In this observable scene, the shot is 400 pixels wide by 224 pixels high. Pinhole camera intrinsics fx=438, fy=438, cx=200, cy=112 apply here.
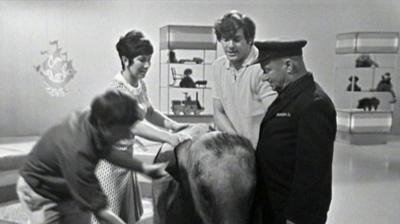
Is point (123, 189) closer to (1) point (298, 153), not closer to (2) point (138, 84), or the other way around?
(2) point (138, 84)

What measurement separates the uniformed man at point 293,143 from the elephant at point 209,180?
0.29ft

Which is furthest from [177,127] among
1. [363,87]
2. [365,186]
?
[363,87]

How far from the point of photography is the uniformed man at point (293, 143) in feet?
3.25

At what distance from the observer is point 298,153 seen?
1021 millimetres

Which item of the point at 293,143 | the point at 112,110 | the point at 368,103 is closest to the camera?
the point at 112,110

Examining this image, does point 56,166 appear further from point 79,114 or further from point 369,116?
point 369,116

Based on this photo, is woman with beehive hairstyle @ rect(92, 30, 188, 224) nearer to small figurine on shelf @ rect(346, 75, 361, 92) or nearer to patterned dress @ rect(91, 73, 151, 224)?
patterned dress @ rect(91, 73, 151, 224)

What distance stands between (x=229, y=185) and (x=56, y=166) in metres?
0.36

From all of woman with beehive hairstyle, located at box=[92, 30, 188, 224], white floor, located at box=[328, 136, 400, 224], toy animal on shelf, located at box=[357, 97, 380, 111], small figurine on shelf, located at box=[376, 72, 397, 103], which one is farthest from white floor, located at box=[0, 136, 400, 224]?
woman with beehive hairstyle, located at box=[92, 30, 188, 224]

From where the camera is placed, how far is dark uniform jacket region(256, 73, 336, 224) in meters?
1.01

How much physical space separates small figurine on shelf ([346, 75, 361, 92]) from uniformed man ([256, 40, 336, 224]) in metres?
5.78

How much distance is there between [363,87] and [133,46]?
6.72 m

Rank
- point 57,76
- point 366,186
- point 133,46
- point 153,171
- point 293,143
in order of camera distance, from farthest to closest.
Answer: point 366,186 → point 57,76 → point 293,143 → point 133,46 → point 153,171

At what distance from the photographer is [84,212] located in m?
0.78
